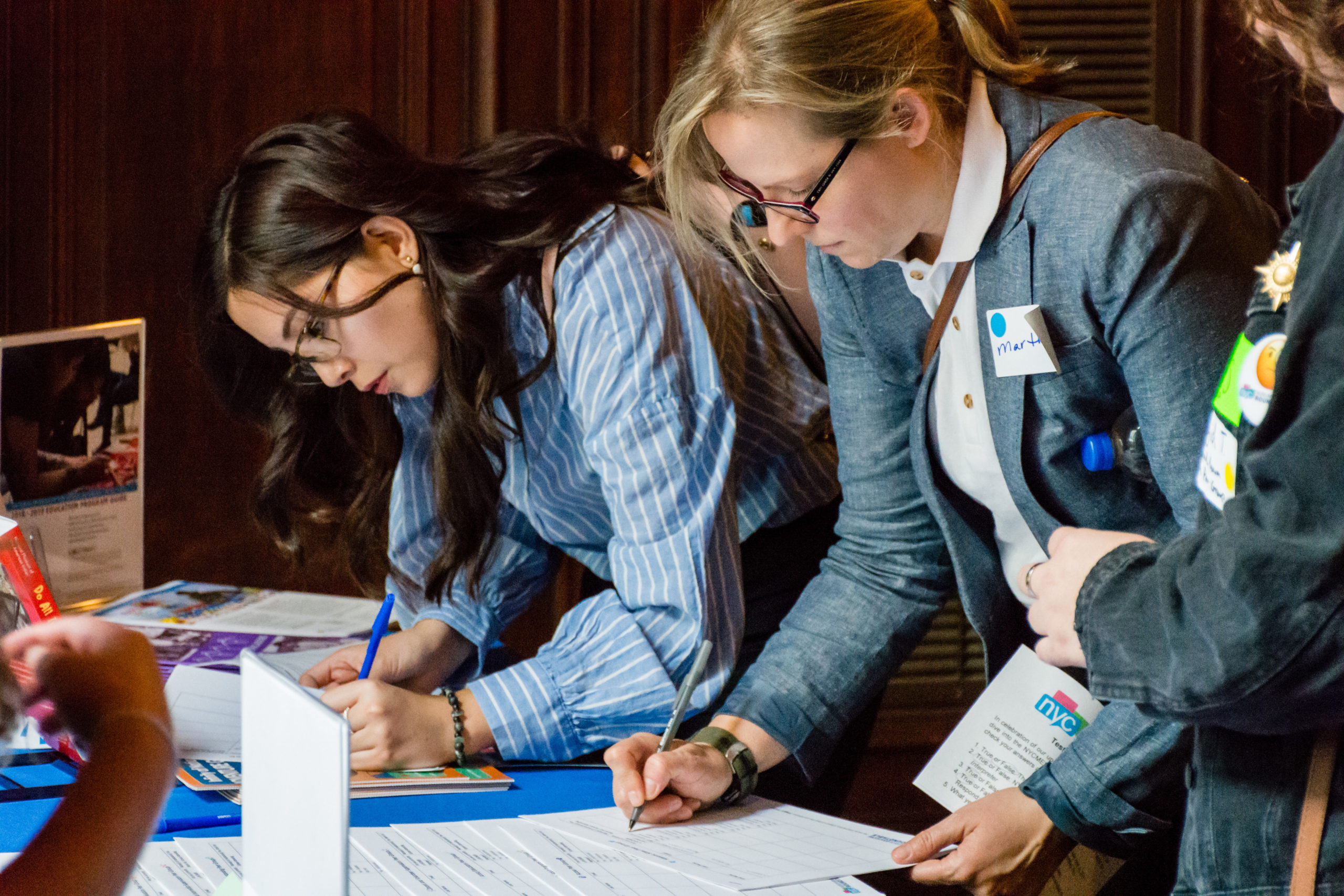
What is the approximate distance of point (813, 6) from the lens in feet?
3.91

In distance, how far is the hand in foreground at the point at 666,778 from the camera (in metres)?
1.20

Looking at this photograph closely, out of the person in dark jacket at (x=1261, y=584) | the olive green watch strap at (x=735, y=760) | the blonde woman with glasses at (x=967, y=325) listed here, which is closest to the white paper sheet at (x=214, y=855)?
the blonde woman with glasses at (x=967, y=325)

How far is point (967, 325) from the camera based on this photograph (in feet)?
4.18

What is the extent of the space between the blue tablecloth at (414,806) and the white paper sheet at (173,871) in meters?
0.03

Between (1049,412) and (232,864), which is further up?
(1049,412)

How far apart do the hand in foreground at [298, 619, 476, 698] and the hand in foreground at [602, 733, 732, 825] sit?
0.46 m

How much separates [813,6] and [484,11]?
1668mm

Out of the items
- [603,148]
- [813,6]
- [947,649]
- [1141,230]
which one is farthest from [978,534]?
[947,649]

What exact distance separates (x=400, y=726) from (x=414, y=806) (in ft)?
0.42

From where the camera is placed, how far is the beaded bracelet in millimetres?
1392

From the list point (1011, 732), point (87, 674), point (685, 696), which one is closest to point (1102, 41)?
point (1011, 732)

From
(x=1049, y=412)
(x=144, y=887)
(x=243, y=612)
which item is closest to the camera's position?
(x=144, y=887)

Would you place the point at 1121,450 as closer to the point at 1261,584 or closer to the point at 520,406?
the point at 1261,584

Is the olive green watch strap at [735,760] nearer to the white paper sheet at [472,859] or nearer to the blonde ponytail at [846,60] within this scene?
the white paper sheet at [472,859]
